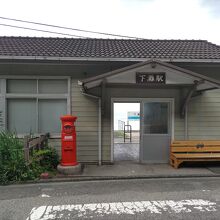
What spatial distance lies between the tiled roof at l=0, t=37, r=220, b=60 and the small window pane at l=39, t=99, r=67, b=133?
1.52 metres

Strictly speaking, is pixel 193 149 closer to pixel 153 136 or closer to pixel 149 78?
pixel 153 136

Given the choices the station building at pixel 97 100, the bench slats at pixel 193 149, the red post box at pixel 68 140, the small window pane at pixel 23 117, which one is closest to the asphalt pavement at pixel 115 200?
the red post box at pixel 68 140

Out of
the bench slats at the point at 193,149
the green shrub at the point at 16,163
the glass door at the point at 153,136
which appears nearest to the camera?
the green shrub at the point at 16,163

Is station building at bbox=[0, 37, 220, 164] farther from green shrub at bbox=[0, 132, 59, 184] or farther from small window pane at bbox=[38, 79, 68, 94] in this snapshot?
green shrub at bbox=[0, 132, 59, 184]

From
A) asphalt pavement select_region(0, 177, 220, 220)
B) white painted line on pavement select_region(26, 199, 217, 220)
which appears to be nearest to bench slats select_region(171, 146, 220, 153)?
asphalt pavement select_region(0, 177, 220, 220)

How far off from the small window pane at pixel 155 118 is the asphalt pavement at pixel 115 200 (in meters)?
2.11

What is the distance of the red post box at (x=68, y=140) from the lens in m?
6.41

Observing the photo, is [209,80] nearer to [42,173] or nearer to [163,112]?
[163,112]

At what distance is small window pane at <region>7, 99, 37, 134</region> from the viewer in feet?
25.3

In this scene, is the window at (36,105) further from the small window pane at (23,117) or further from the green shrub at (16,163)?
the green shrub at (16,163)

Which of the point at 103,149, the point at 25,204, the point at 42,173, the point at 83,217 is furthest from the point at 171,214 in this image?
the point at 103,149

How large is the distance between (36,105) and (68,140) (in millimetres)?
2022

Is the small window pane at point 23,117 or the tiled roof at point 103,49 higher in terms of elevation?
the tiled roof at point 103,49

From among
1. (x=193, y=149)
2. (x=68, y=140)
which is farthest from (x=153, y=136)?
(x=68, y=140)
